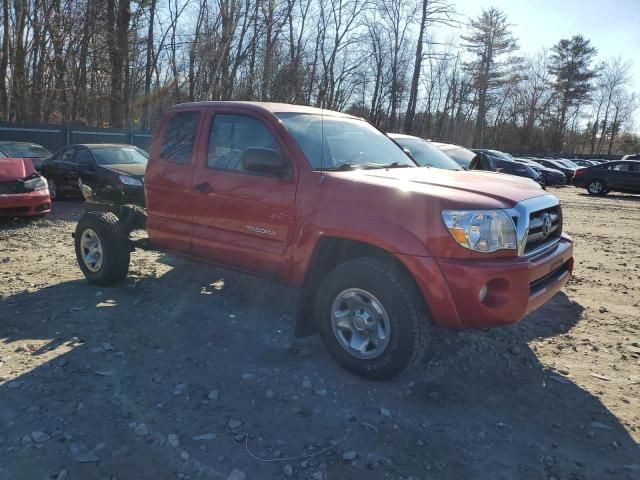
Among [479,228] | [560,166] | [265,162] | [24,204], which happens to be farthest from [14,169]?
[560,166]

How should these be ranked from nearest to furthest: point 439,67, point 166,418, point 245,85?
point 166,418
point 245,85
point 439,67

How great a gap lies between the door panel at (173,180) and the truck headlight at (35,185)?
492cm

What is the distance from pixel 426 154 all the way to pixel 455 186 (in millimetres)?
5041

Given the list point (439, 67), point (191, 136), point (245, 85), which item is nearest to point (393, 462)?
point (191, 136)

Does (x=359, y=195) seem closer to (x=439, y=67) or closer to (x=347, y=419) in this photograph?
(x=347, y=419)

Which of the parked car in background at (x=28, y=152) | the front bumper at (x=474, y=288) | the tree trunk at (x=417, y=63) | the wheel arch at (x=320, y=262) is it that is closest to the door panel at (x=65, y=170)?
the parked car in background at (x=28, y=152)

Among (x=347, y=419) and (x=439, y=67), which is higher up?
(x=439, y=67)

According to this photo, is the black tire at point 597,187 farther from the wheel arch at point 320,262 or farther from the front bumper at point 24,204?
the wheel arch at point 320,262

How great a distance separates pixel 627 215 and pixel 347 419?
45.5ft

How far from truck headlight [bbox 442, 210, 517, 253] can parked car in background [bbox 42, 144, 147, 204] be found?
25.5 feet

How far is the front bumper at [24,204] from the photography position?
8.42 meters

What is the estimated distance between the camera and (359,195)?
11.5 ft

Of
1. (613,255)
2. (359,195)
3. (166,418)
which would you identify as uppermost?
(359,195)

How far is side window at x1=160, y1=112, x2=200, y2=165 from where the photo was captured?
4.75m
